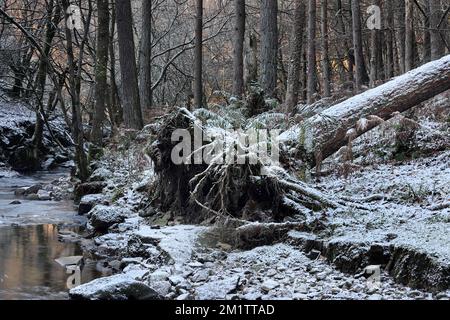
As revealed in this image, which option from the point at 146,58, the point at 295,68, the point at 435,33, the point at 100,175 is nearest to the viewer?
the point at 100,175

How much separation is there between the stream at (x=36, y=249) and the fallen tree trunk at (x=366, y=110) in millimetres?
3864

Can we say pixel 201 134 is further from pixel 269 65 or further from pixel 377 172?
pixel 269 65

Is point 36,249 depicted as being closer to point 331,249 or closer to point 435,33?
point 331,249

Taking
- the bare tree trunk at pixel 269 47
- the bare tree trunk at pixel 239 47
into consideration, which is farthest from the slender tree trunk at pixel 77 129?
the bare tree trunk at pixel 239 47

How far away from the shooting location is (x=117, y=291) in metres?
5.11

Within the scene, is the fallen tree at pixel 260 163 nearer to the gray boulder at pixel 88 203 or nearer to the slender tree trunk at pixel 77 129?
the gray boulder at pixel 88 203

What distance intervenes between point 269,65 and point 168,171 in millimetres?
7328

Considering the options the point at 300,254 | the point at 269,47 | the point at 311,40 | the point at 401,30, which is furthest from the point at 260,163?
the point at 401,30

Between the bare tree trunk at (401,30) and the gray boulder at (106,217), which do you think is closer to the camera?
the gray boulder at (106,217)

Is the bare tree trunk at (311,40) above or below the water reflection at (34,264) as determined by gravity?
above

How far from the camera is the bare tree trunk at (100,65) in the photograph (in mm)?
14234

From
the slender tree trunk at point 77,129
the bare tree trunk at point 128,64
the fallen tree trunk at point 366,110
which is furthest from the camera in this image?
the bare tree trunk at point 128,64

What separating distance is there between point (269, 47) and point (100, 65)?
4564mm

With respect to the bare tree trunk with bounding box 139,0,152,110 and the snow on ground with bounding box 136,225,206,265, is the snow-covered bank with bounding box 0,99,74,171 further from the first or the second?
the snow on ground with bounding box 136,225,206,265
